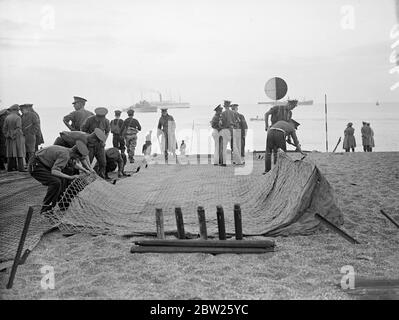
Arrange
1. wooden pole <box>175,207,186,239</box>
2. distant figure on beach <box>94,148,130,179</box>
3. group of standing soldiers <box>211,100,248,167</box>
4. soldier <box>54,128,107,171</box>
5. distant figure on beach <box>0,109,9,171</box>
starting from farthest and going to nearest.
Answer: group of standing soldiers <box>211,100,248,167</box>, distant figure on beach <box>0,109,9,171</box>, distant figure on beach <box>94,148,130,179</box>, soldier <box>54,128,107,171</box>, wooden pole <box>175,207,186,239</box>

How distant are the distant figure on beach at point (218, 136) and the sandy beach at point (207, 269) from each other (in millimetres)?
5809

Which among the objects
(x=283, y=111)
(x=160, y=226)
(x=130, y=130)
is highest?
(x=283, y=111)

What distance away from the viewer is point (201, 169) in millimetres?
10609

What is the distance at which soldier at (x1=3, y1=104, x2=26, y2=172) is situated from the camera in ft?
32.2

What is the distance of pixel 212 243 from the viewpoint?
461 centimetres

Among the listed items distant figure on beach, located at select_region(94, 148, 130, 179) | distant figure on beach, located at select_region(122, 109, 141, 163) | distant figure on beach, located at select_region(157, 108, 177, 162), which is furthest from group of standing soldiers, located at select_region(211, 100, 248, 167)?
distant figure on beach, located at select_region(94, 148, 130, 179)

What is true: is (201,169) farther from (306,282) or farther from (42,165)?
(306,282)

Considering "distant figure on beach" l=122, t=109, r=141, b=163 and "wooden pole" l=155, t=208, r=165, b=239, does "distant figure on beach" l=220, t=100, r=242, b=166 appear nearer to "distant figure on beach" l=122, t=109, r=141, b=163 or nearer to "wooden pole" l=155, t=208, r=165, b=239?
"distant figure on beach" l=122, t=109, r=141, b=163

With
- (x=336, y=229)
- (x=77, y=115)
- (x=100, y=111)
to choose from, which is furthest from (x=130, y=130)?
(x=336, y=229)

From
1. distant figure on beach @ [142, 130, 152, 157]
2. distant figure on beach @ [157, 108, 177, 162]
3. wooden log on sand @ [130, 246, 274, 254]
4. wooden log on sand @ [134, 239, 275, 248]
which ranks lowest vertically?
wooden log on sand @ [130, 246, 274, 254]

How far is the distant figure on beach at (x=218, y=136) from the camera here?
37.2 ft

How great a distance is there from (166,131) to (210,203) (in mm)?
5996

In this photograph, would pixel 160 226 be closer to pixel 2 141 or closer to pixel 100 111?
pixel 100 111
